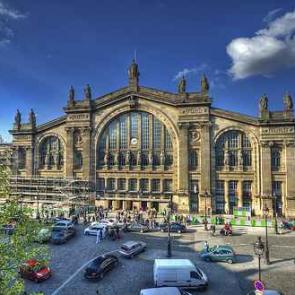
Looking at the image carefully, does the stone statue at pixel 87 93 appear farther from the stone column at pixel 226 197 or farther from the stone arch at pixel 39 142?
the stone column at pixel 226 197

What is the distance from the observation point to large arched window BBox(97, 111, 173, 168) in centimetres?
6025

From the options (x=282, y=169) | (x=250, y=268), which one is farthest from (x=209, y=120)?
(x=250, y=268)

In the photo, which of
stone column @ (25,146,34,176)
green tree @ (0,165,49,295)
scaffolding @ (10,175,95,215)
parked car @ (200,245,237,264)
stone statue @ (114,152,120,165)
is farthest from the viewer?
stone column @ (25,146,34,176)

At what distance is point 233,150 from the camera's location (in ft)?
189

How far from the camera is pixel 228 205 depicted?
56688mm

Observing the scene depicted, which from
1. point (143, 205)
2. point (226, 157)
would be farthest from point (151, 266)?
point (226, 157)

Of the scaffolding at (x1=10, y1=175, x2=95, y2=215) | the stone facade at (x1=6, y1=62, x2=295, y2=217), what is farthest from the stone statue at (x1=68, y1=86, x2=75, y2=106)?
the scaffolding at (x1=10, y1=175, x2=95, y2=215)

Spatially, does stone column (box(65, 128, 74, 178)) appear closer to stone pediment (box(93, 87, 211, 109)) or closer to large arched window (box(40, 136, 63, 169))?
large arched window (box(40, 136, 63, 169))

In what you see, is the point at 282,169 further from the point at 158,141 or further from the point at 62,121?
the point at 62,121

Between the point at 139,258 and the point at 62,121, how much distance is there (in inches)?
1540

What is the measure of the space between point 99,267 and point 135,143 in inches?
1424

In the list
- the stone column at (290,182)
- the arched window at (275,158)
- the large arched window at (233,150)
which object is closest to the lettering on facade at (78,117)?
the large arched window at (233,150)

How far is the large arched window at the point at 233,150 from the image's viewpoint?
5703cm

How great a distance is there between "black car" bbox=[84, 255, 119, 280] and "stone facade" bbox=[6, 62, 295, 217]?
30.4m
